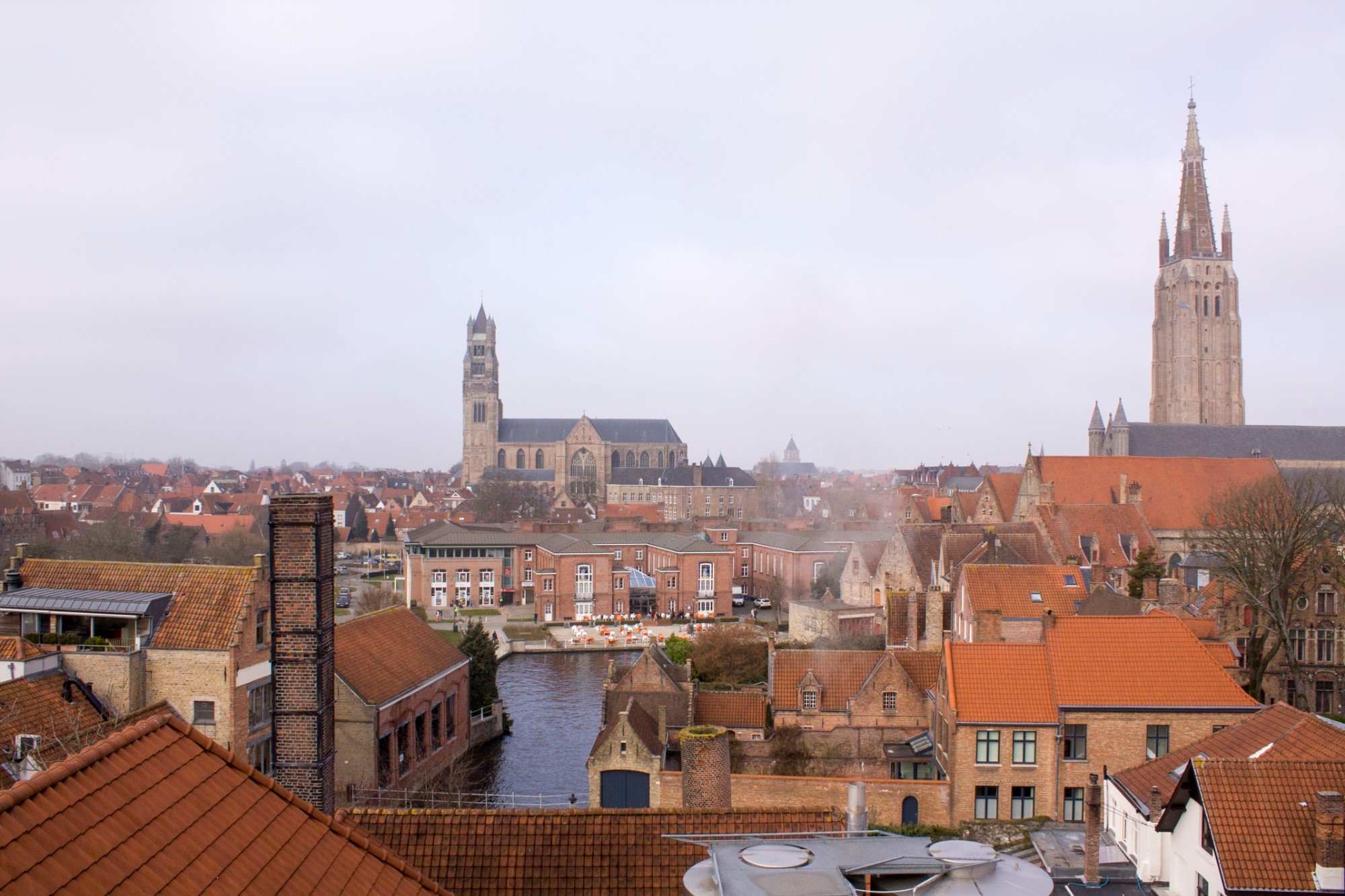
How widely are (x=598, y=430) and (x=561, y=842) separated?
118m

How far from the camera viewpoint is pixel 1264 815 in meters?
12.7

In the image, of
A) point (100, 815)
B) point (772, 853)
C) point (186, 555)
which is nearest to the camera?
point (100, 815)

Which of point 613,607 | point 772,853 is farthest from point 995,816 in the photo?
point 613,607

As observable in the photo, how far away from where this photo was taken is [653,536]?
6178 cm

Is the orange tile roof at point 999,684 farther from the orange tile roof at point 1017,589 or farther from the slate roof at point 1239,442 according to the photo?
the slate roof at point 1239,442

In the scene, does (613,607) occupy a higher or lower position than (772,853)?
lower

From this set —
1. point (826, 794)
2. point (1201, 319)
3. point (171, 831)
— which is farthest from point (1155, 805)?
point (1201, 319)

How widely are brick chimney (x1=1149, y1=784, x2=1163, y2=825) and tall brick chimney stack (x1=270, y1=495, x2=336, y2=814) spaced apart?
12086 mm

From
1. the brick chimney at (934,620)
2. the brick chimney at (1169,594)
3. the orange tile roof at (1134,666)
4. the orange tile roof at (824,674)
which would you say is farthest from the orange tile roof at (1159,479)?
the orange tile roof at (1134,666)

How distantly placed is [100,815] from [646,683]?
2336 centimetres

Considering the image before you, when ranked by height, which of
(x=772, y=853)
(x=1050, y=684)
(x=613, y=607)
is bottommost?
(x=613, y=607)

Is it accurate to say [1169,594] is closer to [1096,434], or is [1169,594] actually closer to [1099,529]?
[1099,529]

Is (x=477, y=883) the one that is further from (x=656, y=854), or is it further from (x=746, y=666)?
(x=746, y=666)

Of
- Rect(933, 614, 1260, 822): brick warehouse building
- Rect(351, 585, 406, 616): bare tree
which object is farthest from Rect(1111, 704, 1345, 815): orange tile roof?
Rect(351, 585, 406, 616): bare tree
